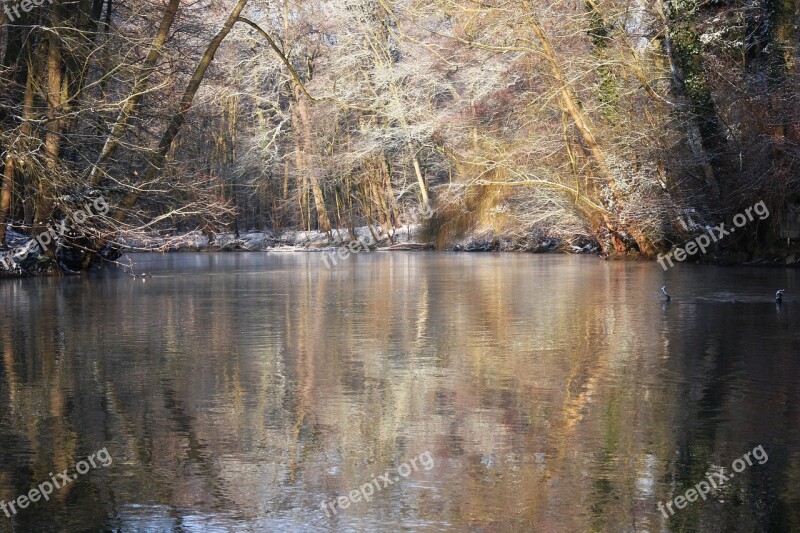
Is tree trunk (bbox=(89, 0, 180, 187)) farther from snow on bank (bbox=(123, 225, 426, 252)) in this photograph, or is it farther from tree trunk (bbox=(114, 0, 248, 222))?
snow on bank (bbox=(123, 225, 426, 252))

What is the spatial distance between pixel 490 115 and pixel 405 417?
3623cm

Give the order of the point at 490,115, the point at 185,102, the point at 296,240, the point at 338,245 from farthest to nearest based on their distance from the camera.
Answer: the point at 296,240
the point at 338,245
the point at 490,115
the point at 185,102

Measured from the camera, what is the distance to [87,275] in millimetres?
27562

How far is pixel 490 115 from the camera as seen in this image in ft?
139

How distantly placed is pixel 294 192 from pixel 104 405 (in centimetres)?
5489

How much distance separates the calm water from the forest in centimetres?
798

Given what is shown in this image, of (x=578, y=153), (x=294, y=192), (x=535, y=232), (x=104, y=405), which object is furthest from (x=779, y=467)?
(x=294, y=192)

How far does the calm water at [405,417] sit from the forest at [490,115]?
7982mm

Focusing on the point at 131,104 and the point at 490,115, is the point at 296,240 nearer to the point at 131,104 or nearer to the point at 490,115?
the point at 490,115

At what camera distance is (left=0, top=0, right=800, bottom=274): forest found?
22.3 meters

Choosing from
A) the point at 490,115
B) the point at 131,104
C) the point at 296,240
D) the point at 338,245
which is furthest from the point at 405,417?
the point at 296,240

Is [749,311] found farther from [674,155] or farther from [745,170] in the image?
[674,155]

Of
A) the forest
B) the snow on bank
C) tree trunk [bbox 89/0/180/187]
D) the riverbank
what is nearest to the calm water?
tree trunk [bbox 89/0/180/187]

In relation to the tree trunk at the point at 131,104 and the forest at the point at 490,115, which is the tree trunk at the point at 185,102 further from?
the tree trunk at the point at 131,104
